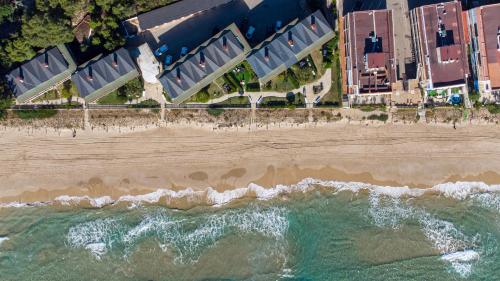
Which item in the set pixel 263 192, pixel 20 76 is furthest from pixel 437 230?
pixel 20 76

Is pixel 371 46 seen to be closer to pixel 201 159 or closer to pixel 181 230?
pixel 201 159

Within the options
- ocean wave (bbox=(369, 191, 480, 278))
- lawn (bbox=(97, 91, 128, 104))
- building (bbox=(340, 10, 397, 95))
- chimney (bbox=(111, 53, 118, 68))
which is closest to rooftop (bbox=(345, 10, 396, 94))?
A: building (bbox=(340, 10, 397, 95))

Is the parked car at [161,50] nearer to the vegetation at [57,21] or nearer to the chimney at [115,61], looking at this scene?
the vegetation at [57,21]

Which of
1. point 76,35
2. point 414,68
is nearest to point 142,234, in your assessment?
point 76,35

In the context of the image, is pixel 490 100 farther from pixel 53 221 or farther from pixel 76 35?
pixel 53 221

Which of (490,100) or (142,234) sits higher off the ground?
(490,100)
